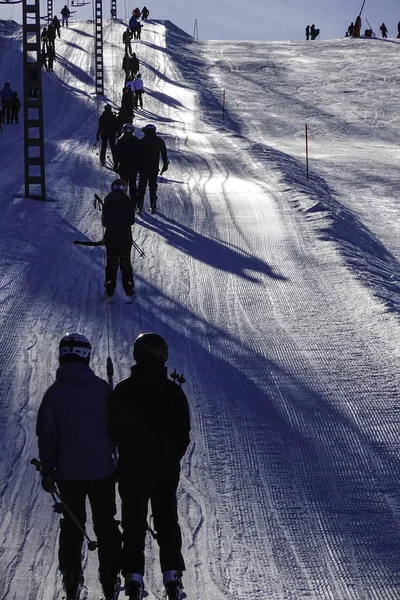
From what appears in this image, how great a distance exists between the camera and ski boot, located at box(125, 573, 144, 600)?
5.34m

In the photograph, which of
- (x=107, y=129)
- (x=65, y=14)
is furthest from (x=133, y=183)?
(x=65, y=14)

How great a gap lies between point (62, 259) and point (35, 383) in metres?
5.72

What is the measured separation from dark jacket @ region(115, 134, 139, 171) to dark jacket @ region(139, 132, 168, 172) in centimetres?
12

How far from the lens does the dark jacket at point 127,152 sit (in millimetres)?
17281

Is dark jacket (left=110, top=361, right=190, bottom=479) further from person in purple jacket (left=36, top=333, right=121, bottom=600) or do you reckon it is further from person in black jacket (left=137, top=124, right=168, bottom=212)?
person in black jacket (left=137, top=124, right=168, bottom=212)

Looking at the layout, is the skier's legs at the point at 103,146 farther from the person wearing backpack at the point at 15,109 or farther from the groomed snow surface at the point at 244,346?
the person wearing backpack at the point at 15,109

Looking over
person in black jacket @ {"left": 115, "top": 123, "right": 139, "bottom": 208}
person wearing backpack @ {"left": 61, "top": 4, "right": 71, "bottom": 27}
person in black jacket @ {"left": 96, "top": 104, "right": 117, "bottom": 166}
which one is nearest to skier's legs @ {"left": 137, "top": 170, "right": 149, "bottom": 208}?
person in black jacket @ {"left": 115, "top": 123, "right": 139, "bottom": 208}

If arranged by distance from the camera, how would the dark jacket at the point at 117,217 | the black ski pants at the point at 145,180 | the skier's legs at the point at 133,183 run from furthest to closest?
the black ski pants at the point at 145,180
the skier's legs at the point at 133,183
the dark jacket at the point at 117,217

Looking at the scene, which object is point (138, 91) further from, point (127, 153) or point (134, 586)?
point (134, 586)

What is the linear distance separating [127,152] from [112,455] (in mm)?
12289

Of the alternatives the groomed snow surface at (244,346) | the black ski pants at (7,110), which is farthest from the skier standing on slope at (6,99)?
the groomed snow surface at (244,346)

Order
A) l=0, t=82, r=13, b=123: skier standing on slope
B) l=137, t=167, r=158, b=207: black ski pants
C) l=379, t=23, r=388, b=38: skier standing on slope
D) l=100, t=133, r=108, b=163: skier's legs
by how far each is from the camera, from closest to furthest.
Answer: l=137, t=167, r=158, b=207: black ski pants < l=100, t=133, r=108, b=163: skier's legs < l=0, t=82, r=13, b=123: skier standing on slope < l=379, t=23, r=388, b=38: skier standing on slope

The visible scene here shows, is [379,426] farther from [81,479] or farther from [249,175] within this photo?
[249,175]

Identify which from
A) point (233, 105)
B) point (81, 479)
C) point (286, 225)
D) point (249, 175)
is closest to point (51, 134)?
point (249, 175)
